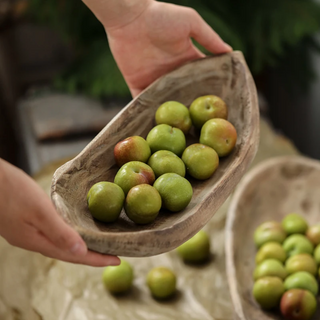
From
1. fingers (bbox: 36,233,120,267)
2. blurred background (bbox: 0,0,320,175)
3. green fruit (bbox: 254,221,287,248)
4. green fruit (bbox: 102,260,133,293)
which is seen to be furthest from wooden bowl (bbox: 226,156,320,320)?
blurred background (bbox: 0,0,320,175)

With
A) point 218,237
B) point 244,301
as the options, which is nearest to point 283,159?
point 218,237

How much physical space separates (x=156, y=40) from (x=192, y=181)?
575 millimetres

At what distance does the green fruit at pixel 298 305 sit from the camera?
1363 mm

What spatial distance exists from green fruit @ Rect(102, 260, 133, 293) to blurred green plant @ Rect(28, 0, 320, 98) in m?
1.41

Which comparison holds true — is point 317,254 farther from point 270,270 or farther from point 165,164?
point 165,164

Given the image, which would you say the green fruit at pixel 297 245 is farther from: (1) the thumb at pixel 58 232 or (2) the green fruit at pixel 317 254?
(1) the thumb at pixel 58 232

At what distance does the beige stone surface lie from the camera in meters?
1.46

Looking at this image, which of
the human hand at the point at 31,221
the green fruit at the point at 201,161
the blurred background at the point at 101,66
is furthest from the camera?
the blurred background at the point at 101,66

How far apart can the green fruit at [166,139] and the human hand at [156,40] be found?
0.37m

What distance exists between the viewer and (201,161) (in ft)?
3.97

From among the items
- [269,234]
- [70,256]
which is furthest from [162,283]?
[70,256]

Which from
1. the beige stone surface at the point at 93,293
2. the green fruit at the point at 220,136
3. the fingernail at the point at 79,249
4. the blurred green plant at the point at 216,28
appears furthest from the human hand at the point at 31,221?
the blurred green plant at the point at 216,28

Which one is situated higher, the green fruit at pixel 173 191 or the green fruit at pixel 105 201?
the green fruit at pixel 105 201

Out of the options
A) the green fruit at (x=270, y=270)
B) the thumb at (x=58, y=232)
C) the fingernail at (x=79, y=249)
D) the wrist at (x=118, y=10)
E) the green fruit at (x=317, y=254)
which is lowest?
the green fruit at (x=317, y=254)
